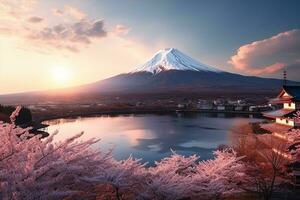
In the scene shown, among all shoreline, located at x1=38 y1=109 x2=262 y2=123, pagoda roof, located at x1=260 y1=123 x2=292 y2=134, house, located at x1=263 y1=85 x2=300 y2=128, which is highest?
house, located at x1=263 y1=85 x2=300 y2=128

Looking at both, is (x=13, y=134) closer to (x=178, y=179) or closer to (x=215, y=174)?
(x=178, y=179)

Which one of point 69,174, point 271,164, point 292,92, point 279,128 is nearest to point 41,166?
point 69,174

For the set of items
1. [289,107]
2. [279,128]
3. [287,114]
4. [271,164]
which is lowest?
[271,164]

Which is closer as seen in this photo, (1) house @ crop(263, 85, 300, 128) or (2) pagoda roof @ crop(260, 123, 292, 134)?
(2) pagoda roof @ crop(260, 123, 292, 134)

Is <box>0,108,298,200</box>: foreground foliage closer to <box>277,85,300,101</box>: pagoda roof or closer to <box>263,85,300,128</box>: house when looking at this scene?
<box>263,85,300,128</box>: house

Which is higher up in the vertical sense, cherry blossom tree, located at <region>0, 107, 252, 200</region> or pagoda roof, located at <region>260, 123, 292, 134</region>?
cherry blossom tree, located at <region>0, 107, 252, 200</region>

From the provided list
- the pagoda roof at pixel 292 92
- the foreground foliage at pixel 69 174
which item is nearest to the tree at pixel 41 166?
the foreground foliage at pixel 69 174

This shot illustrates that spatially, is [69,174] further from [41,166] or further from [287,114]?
[287,114]

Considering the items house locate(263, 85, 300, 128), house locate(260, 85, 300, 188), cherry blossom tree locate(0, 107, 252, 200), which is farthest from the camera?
house locate(263, 85, 300, 128)

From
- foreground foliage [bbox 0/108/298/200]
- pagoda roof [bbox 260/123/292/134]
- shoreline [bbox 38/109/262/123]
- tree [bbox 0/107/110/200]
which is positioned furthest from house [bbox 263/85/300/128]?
shoreline [bbox 38/109/262/123]

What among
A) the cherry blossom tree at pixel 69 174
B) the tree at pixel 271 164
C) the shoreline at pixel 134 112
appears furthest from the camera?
the shoreline at pixel 134 112

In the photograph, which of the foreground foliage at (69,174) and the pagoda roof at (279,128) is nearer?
the foreground foliage at (69,174)

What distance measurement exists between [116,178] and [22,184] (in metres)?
1.59

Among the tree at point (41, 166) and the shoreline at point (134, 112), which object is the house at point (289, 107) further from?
the shoreline at point (134, 112)
